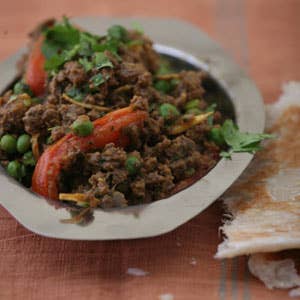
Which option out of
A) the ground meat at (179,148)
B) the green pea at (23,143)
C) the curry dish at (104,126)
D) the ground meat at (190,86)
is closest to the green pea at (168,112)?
the curry dish at (104,126)

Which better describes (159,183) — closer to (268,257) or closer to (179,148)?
(179,148)

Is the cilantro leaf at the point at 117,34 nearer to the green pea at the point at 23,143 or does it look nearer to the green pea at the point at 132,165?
the green pea at the point at 23,143

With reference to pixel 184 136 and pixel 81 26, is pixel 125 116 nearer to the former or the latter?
pixel 184 136

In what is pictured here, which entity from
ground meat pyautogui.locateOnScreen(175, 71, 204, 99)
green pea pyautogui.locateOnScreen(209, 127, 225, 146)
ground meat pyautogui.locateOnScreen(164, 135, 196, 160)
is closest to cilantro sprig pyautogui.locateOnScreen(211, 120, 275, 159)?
green pea pyautogui.locateOnScreen(209, 127, 225, 146)

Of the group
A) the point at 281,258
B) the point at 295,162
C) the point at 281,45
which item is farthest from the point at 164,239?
the point at 281,45

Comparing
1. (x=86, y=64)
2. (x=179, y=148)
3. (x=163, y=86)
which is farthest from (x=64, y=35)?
(x=179, y=148)

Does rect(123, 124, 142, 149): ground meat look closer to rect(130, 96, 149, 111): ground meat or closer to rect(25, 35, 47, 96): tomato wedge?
rect(130, 96, 149, 111): ground meat
